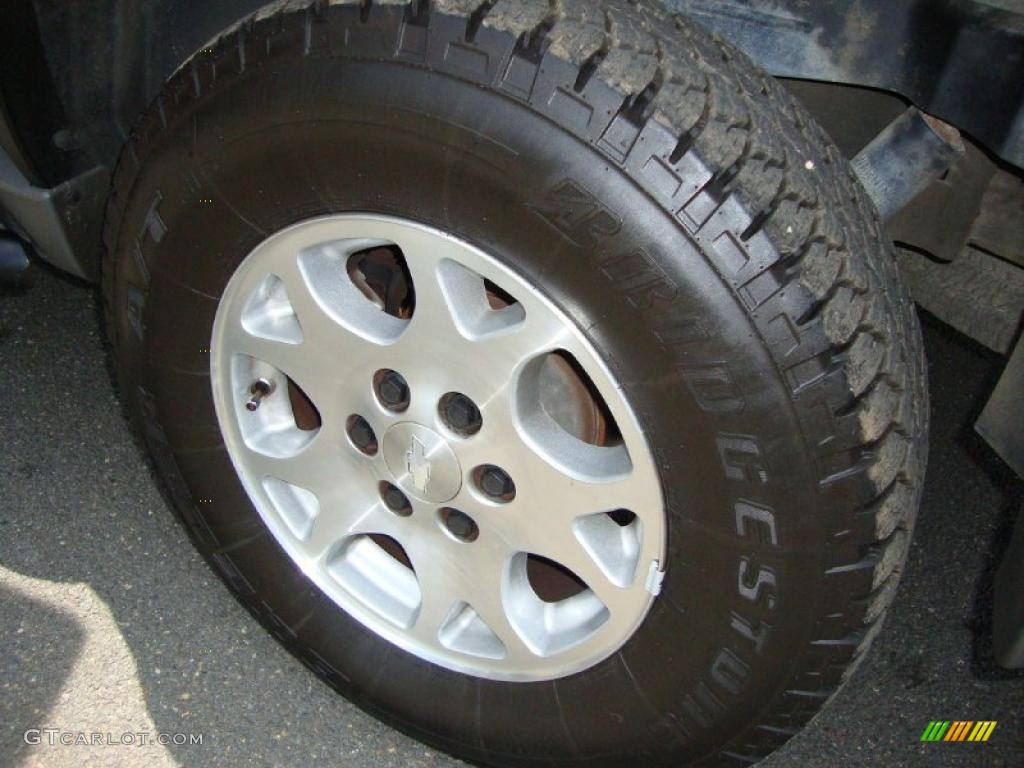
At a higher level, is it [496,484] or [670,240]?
[670,240]

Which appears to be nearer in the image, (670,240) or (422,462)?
(670,240)

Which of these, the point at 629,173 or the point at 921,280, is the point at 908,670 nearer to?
the point at 921,280

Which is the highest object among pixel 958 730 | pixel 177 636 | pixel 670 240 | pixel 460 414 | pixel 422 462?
pixel 670 240

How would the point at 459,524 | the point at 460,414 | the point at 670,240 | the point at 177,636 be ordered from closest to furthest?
the point at 670,240 < the point at 460,414 < the point at 459,524 < the point at 177,636

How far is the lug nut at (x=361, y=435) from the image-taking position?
1.85m

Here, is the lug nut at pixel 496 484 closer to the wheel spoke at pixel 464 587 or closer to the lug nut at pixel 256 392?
the wheel spoke at pixel 464 587

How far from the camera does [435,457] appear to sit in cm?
175

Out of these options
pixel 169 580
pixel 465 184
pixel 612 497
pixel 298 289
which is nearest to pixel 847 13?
pixel 465 184

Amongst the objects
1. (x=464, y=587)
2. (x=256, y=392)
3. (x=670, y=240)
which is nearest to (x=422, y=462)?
(x=464, y=587)

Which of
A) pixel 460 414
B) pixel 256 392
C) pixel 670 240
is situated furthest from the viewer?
pixel 256 392

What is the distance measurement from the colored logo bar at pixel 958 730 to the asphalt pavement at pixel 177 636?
0.02 m

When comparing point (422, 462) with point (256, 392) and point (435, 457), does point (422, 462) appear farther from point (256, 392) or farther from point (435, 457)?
point (256, 392)

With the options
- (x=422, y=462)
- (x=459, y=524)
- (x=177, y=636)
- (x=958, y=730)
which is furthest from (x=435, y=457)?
(x=958, y=730)

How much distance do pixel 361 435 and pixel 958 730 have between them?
1397 mm
